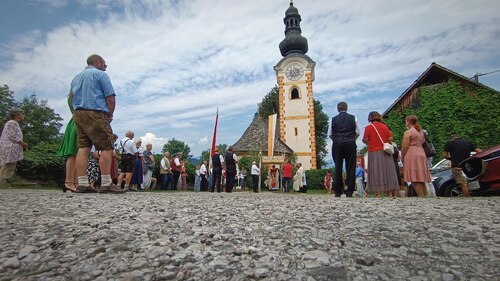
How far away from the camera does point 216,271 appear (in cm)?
157

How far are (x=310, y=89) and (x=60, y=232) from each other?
105 ft

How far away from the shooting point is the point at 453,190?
6.79 metres

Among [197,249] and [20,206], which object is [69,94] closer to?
[20,206]

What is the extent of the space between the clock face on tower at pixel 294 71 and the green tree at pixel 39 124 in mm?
31623

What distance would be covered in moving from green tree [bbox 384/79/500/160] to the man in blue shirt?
1944cm

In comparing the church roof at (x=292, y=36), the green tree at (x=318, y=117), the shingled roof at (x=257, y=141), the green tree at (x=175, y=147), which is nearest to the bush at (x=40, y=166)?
the shingled roof at (x=257, y=141)

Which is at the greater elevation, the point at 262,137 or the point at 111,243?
the point at 262,137

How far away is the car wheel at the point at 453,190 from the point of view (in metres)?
6.76

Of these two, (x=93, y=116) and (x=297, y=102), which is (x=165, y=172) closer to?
(x=93, y=116)

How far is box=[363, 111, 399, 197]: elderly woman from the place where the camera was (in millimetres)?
5883

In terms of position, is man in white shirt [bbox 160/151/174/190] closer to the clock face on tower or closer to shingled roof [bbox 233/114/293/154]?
shingled roof [bbox 233/114/293/154]

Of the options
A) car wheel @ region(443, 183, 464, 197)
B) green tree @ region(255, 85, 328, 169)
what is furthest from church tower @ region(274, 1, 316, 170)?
car wheel @ region(443, 183, 464, 197)

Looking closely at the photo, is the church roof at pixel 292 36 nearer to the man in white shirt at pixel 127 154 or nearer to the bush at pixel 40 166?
the bush at pixel 40 166

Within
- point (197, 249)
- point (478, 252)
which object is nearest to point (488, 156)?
point (478, 252)
